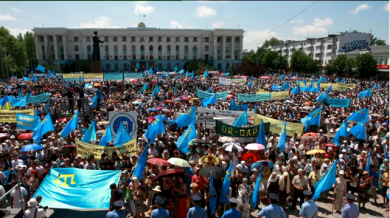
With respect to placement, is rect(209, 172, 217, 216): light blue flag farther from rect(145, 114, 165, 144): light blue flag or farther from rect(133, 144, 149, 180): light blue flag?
rect(145, 114, 165, 144): light blue flag

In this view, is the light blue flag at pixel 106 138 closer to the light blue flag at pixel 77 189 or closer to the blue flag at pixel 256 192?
the light blue flag at pixel 77 189

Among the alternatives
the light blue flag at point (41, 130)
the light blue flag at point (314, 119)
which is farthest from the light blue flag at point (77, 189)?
the light blue flag at point (314, 119)

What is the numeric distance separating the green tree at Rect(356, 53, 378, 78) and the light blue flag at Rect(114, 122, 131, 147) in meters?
52.9

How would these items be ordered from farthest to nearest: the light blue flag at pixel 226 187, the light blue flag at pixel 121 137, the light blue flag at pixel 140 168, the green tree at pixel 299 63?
the green tree at pixel 299 63, the light blue flag at pixel 121 137, the light blue flag at pixel 140 168, the light blue flag at pixel 226 187

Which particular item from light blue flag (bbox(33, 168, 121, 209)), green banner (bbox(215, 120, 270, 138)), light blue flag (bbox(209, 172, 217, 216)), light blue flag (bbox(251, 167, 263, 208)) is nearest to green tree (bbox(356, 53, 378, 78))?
green banner (bbox(215, 120, 270, 138))

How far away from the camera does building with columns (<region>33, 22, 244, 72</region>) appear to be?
274 ft

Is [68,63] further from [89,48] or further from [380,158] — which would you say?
[380,158]

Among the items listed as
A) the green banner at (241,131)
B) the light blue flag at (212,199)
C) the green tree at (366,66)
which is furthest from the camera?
the green tree at (366,66)

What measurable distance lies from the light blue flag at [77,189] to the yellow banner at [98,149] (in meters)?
1.55

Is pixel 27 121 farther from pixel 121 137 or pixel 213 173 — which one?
pixel 213 173

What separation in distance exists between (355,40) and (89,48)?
224 feet

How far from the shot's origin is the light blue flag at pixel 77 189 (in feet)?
20.6

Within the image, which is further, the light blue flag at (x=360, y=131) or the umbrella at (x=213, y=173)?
the light blue flag at (x=360, y=131)

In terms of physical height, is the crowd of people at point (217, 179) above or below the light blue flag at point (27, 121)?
below
